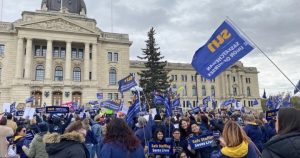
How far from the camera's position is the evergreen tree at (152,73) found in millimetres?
36469

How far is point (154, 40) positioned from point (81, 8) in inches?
871

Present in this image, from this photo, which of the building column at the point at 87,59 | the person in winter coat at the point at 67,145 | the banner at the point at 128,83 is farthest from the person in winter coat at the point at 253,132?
the building column at the point at 87,59

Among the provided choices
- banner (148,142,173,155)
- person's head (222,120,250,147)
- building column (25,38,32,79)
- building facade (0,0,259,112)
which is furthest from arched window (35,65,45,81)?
person's head (222,120,250,147)

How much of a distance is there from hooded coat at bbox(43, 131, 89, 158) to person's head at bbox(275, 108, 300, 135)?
2.51 meters

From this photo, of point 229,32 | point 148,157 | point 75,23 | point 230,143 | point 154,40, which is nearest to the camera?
point 230,143

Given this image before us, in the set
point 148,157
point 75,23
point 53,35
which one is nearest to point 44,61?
point 53,35

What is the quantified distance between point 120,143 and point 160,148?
7.04 ft

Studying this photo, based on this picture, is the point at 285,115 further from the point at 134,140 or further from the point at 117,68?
the point at 117,68

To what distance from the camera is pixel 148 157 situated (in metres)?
5.66

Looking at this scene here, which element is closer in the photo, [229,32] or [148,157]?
[148,157]

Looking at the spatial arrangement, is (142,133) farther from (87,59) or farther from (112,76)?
(112,76)

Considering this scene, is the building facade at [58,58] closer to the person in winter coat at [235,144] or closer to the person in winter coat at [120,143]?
the person in winter coat at [120,143]

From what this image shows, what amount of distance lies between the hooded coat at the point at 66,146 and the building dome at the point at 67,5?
159 feet

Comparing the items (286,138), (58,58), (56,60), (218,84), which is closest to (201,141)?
(286,138)
